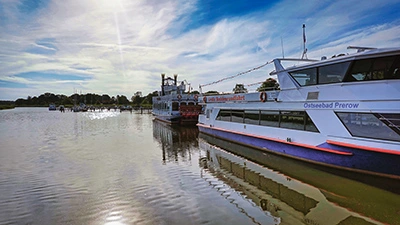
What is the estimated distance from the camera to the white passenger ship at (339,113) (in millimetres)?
8719

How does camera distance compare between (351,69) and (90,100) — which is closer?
(351,69)

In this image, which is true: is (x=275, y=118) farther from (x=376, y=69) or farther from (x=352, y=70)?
(x=376, y=69)

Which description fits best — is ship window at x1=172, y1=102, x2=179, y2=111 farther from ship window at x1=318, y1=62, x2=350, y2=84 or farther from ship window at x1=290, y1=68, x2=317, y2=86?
ship window at x1=318, y1=62, x2=350, y2=84

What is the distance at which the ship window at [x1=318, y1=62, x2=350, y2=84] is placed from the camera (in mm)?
10023

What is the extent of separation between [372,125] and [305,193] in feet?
11.8

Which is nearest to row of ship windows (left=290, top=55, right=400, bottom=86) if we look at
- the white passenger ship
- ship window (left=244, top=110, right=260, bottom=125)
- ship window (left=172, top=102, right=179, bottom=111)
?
the white passenger ship

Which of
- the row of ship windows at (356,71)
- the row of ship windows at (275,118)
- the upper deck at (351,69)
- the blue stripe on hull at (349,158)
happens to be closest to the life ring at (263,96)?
the row of ship windows at (275,118)

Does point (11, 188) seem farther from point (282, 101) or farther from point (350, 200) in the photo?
point (282, 101)

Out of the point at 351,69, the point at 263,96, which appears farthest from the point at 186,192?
the point at 263,96

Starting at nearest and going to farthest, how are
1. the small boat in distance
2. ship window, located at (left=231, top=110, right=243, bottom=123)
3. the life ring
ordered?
the life ring
ship window, located at (left=231, top=110, right=243, bottom=123)
the small boat in distance

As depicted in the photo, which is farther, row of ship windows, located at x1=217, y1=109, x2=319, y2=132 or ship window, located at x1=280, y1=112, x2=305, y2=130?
ship window, located at x1=280, y1=112, x2=305, y2=130

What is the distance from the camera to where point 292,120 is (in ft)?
41.1

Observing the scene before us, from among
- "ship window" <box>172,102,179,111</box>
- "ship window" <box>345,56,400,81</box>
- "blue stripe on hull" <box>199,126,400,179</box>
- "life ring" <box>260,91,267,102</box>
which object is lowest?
"blue stripe on hull" <box>199,126,400,179</box>

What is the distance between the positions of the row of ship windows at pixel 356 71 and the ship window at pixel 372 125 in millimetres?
1370
